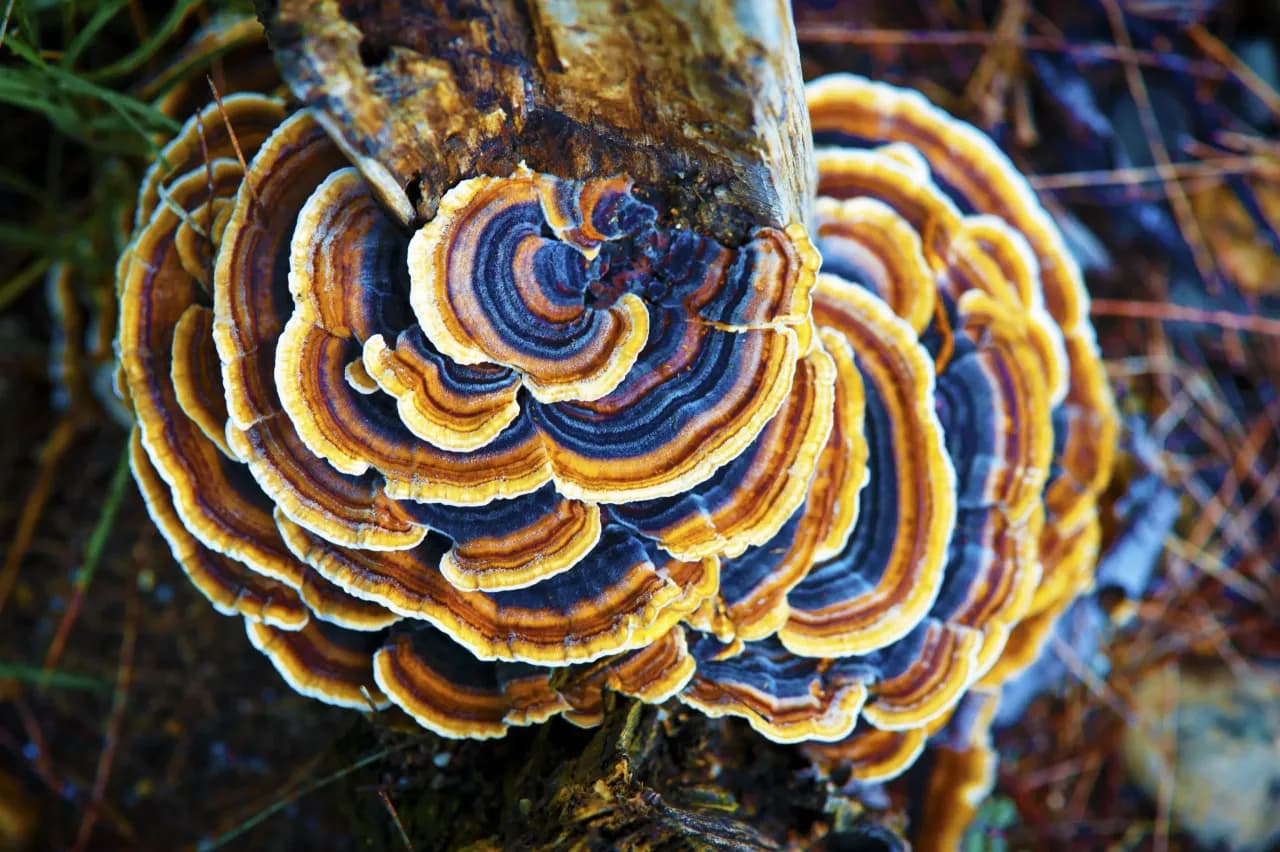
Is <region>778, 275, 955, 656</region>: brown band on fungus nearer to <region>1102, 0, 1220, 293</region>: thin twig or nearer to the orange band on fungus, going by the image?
the orange band on fungus

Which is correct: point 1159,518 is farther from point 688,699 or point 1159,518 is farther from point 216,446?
point 216,446

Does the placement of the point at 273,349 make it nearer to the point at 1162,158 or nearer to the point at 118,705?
the point at 118,705

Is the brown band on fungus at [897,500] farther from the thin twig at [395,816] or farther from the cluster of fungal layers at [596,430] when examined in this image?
the thin twig at [395,816]

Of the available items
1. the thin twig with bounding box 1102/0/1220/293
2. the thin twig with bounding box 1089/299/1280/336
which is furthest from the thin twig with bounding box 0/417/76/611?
the thin twig with bounding box 1102/0/1220/293

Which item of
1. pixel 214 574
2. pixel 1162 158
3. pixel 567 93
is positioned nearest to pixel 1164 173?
pixel 1162 158

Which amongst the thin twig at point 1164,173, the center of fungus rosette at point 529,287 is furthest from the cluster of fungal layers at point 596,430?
the thin twig at point 1164,173
